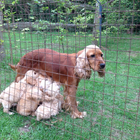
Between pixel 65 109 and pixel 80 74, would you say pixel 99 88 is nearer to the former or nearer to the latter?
pixel 65 109

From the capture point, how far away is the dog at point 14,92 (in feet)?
10.4

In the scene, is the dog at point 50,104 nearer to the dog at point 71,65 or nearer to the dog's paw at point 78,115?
the dog at point 71,65

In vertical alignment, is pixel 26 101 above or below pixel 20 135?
above

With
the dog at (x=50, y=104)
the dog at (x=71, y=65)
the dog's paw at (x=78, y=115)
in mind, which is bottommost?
the dog's paw at (x=78, y=115)

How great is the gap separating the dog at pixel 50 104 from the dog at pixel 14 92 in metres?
0.43

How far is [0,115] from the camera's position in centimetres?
320

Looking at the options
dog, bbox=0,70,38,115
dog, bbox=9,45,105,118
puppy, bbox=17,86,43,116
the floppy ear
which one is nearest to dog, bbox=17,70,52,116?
puppy, bbox=17,86,43,116

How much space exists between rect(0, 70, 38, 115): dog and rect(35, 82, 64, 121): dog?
1.41ft

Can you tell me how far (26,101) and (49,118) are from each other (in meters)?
0.56

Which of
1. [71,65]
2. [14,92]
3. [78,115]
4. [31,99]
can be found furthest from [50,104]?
[71,65]

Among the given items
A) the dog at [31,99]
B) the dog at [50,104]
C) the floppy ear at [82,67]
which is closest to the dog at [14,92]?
the dog at [31,99]

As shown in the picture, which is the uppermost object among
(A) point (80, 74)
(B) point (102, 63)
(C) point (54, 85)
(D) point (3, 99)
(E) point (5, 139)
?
(B) point (102, 63)

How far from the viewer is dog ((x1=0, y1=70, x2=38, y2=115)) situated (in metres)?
3.17

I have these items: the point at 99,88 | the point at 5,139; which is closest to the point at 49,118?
the point at 5,139
